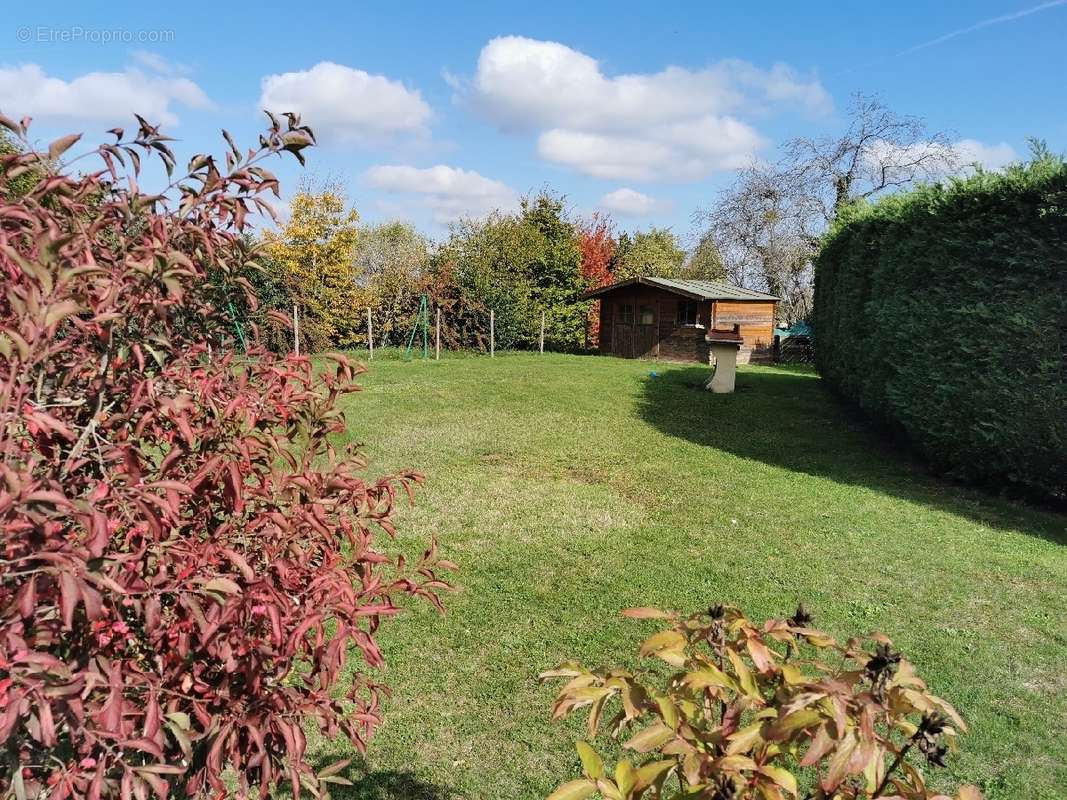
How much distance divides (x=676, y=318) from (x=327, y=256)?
427 inches

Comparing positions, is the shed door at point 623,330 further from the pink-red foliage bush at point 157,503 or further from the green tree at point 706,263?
the pink-red foliage bush at point 157,503

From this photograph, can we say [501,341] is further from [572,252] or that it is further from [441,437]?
[441,437]

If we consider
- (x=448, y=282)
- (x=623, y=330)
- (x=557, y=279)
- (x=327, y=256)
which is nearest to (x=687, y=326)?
(x=623, y=330)

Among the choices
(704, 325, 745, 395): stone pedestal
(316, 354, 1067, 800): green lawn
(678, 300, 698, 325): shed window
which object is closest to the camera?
(316, 354, 1067, 800): green lawn

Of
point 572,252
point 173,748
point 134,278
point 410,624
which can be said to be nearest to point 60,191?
point 134,278

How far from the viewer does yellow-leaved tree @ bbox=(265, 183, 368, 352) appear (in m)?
20.6

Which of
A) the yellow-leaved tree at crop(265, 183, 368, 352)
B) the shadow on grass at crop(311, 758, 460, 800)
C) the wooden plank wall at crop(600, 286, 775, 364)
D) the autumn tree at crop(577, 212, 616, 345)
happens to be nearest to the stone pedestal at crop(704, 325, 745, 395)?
the wooden plank wall at crop(600, 286, 775, 364)

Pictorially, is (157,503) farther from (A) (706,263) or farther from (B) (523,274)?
(A) (706,263)

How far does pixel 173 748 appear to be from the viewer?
1769 millimetres

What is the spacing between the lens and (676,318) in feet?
69.9

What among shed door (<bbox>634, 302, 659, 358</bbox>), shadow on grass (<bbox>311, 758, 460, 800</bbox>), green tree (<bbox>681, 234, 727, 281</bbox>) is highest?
green tree (<bbox>681, 234, 727, 281</bbox>)

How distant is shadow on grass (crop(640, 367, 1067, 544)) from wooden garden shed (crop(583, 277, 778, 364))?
17.5 feet

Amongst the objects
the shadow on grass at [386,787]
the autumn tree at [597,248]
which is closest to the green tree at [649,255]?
the autumn tree at [597,248]

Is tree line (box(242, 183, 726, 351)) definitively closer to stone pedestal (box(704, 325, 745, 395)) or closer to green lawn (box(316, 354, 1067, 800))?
stone pedestal (box(704, 325, 745, 395))
